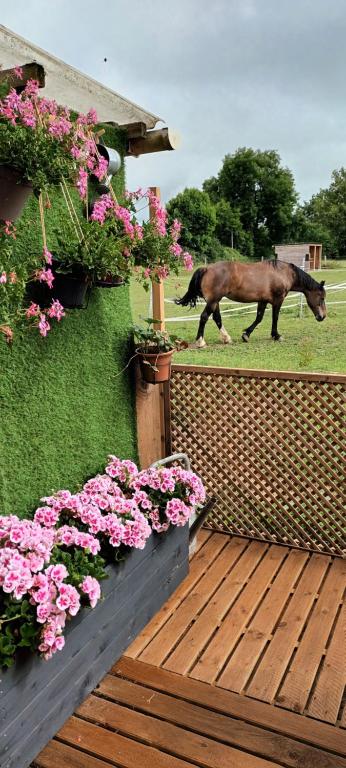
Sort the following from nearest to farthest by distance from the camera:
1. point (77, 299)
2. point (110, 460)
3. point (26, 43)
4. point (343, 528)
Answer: point (26, 43) → point (77, 299) → point (110, 460) → point (343, 528)

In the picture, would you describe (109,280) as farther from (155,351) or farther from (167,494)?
(167,494)

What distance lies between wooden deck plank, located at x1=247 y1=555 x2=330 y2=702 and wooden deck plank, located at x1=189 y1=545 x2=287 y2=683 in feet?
0.51

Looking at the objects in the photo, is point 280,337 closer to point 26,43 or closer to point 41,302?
point 41,302

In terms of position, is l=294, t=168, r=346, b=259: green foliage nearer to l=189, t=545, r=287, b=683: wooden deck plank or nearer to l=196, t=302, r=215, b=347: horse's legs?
l=196, t=302, r=215, b=347: horse's legs

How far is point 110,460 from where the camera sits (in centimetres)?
272

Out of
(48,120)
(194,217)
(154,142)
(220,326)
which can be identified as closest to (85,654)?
(48,120)

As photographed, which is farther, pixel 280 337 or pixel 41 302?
pixel 280 337

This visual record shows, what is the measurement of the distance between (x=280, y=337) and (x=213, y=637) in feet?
10.6

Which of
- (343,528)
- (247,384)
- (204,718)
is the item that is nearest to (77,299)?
(247,384)

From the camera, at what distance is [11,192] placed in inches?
65.8

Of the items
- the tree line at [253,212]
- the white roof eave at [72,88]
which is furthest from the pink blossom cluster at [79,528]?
A: the tree line at [253,212]

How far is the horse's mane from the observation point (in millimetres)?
4531

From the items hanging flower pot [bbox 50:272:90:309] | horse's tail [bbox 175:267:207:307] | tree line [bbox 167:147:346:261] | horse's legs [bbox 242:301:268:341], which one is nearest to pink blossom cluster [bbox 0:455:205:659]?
hanging flower pot [bbox 50:272:90:309]

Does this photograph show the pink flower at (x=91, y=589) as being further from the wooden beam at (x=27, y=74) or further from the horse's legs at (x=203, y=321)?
the horse's legs at (x=203, y=321)
